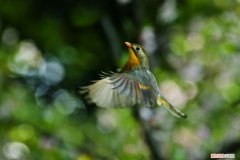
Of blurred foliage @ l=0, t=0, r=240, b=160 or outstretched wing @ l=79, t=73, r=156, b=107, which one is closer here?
outstretched wing @ l=79, t=73, r=156, b=107

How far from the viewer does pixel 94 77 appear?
59.1 inches

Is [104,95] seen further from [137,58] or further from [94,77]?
[94,77]

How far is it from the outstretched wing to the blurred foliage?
65cm

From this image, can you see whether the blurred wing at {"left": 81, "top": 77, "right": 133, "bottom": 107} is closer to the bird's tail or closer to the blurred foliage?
the bird's tail

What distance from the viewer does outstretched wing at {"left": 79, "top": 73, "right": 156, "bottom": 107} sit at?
0.56 meters

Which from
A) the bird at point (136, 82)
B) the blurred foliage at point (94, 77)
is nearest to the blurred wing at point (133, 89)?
the bird at point (136, 82)

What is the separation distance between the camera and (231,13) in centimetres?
218

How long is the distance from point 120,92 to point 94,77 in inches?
36.5

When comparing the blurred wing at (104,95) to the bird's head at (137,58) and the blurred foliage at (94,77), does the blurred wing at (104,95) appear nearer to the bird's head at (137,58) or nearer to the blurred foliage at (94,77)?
the bird's head at (137,58)

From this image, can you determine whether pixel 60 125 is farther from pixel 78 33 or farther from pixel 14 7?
pixel 78 33

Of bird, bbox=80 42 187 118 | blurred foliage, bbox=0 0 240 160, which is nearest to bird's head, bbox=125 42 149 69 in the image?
bird, bbox=80 42 187 118

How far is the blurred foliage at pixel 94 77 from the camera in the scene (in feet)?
5.42

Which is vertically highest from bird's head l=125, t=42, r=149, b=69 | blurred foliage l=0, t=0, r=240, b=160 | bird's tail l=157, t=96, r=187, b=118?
blurred foliage l=0, t=0, r=240, b=160

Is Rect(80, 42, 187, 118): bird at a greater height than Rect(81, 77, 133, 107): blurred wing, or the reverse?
Rect(81, 77, 133, 107): blurred wing
